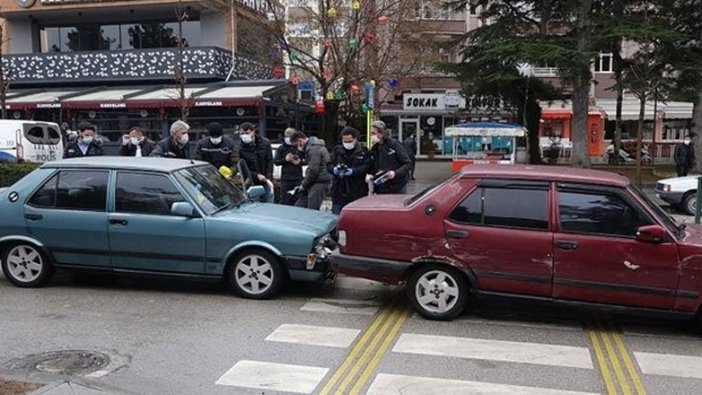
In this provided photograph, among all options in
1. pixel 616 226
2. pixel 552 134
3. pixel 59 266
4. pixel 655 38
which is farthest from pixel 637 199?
pixel 552 134

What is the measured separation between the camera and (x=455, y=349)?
5.68 m

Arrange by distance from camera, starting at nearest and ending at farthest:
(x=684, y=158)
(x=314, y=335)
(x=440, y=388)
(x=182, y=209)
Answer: (x=440, y=388)
(x=314, y=335)
(x=182, y=209)
(x=684, y=158)

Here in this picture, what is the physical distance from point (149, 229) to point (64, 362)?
213cm

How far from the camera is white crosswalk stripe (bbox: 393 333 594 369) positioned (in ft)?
17.9

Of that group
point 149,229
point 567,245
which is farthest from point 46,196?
point 567,245

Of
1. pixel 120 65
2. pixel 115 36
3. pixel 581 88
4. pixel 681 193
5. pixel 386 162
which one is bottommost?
pixel 681 193

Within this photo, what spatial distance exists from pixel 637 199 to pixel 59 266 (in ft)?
19.7

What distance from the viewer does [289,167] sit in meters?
10.6

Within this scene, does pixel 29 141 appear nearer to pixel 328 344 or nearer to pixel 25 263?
pixel 25 263

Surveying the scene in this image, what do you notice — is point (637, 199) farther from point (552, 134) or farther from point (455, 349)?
point (552, 134)

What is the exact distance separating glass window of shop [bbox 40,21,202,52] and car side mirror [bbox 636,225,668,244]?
2573 centimetres

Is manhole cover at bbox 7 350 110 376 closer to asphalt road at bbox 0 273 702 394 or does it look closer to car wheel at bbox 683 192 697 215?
asphalt road at bbox 0 273 702 394

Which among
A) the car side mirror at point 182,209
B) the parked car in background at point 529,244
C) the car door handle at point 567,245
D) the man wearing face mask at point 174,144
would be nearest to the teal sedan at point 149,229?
the car side mirror at point 182,209

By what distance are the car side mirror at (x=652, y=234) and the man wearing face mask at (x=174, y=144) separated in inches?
256
